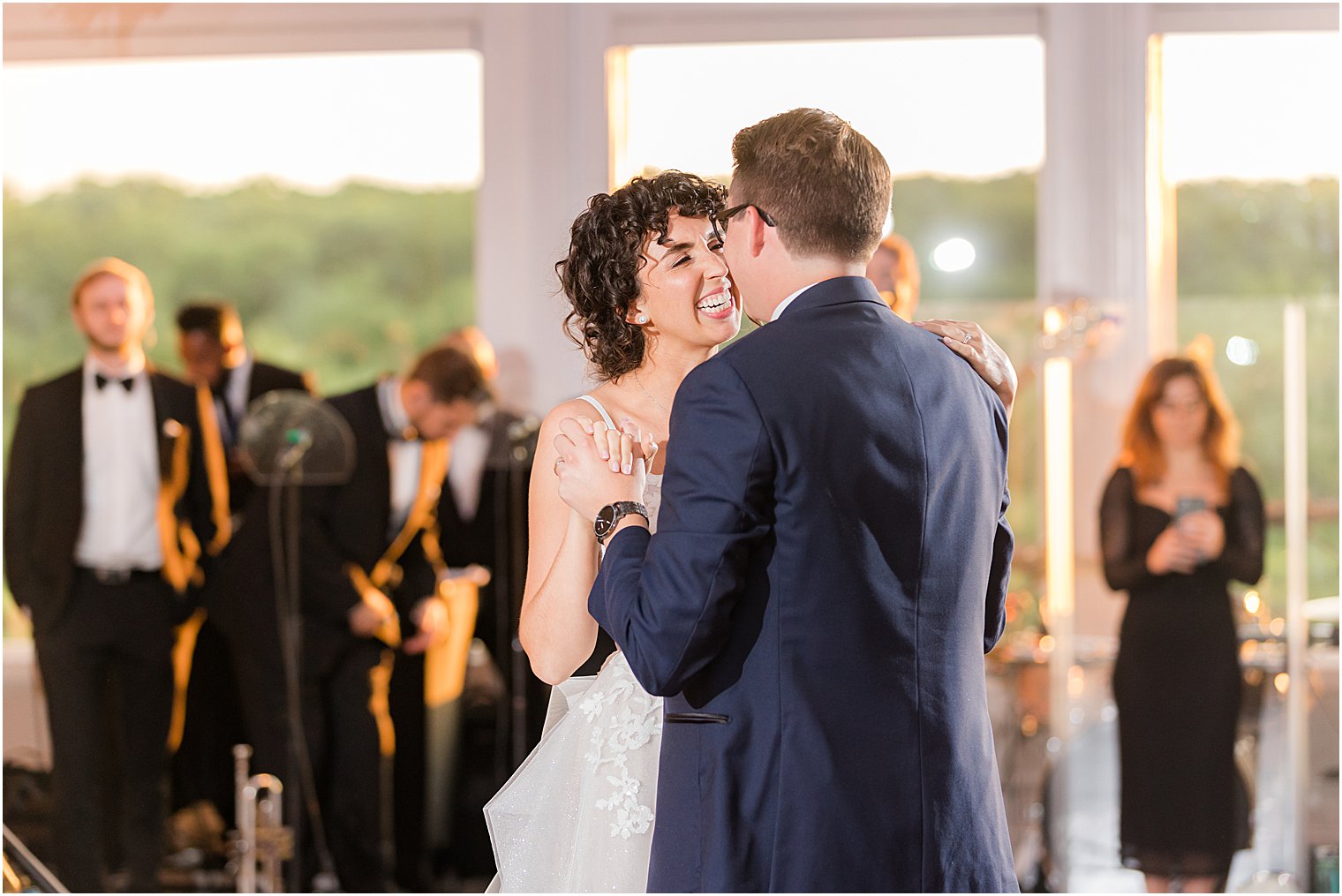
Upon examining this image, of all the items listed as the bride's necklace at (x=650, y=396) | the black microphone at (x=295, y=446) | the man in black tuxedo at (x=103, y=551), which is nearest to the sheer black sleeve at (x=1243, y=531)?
the bride's necklace at (x=650, y=396)

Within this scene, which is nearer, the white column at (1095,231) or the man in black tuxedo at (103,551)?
the man in black tuxedo at (103,551)

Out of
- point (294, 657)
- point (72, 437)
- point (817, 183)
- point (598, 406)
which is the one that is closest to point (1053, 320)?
point (294, 657)

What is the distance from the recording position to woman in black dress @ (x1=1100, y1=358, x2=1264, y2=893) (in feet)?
14.4

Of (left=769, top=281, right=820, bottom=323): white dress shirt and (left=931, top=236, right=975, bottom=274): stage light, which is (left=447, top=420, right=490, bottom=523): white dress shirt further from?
(left=769, top=281, right=820, bottom=323): white dress shirt

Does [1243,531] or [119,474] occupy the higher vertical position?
[119,474]

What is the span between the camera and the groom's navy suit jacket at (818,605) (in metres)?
1.54

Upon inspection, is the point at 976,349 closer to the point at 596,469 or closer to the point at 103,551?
the point at 596,469

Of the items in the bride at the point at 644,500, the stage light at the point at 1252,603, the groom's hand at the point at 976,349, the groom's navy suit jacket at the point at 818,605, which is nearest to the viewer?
the groom's navy suit jacket at the point at 818,605

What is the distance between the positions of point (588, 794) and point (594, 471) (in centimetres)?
60

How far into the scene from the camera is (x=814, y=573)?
1.56 m

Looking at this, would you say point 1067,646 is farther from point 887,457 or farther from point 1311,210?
point 887,457

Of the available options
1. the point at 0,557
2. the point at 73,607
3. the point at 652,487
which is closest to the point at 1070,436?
the point at 652,487

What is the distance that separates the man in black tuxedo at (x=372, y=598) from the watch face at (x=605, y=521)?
3.21 meters

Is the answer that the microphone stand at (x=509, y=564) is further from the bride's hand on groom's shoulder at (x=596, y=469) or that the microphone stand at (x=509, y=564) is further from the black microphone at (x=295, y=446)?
the bride's hand on groom's shoulder at (x=596, y=469)
